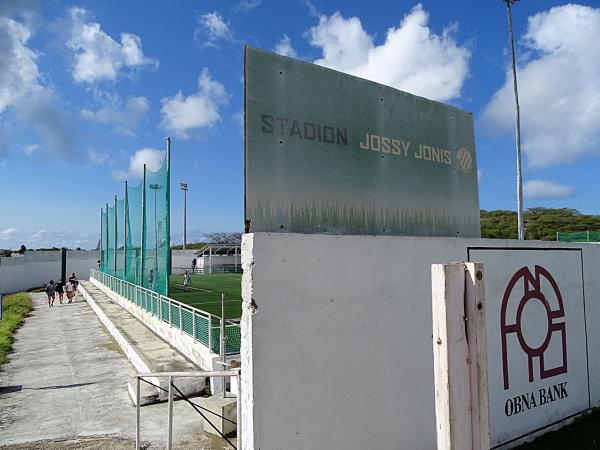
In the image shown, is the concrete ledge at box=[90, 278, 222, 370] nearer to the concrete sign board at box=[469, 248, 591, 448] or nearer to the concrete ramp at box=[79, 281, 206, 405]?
the concrete ramp at box=[79, 281, 206, 405]

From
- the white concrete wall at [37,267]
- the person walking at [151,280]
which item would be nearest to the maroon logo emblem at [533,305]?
the person walking at [151,280]

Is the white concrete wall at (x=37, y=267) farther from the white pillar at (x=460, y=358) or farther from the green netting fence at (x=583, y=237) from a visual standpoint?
the green netting fence at (x=583, y=237)

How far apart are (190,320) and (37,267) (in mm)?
40244

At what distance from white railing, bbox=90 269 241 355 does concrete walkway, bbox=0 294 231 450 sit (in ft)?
4.64

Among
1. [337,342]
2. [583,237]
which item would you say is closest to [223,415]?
[337,342]

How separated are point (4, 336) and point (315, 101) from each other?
1589cm

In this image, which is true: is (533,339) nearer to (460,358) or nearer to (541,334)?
(541,334)

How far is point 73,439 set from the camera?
615cm

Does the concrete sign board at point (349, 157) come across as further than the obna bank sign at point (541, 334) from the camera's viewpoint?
No

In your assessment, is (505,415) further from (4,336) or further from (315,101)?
(4,336)

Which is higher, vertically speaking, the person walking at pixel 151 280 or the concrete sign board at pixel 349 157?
the concrete sign board at pixel 349 157

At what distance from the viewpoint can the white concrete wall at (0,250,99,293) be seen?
116 ft

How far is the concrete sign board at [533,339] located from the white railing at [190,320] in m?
4.23

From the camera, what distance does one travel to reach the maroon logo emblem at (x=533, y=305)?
518 cm
